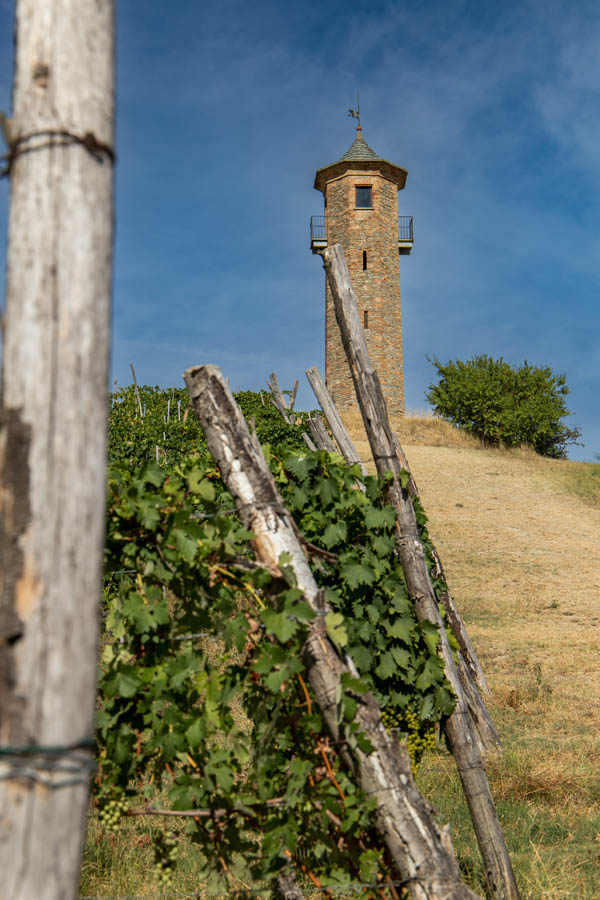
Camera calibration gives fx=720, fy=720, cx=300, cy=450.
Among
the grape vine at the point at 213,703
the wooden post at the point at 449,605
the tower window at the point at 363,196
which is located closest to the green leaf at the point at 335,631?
the grape vine at the point at 213,703

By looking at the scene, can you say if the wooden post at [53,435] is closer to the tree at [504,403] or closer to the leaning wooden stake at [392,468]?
the leaning wooden stake at [392,468]

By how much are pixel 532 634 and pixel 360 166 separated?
2805 centimetres

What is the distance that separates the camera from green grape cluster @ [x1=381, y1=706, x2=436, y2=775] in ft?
15.3

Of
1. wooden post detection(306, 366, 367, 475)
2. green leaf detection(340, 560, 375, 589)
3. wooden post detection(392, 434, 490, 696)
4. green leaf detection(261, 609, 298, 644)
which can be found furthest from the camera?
wooden post detection(306, 366, 367, 475)

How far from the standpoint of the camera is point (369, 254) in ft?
111

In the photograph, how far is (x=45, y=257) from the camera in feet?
5.21

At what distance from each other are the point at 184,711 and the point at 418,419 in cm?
3191

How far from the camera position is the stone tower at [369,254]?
1299 inches

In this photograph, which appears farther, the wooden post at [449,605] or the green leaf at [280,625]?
the wooden post at [449,605]

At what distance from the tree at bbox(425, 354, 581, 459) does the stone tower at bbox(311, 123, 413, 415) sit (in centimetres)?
423

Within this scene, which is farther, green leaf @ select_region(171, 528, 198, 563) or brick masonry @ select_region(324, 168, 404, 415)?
brick masonry @ select_region(324, 168, 404, 415)

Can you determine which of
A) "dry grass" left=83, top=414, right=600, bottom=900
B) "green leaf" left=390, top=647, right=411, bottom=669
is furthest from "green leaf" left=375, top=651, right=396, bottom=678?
"dry grass" left=83, top=414, right=600, bottom=900

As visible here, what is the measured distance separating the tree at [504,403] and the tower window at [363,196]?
903cm

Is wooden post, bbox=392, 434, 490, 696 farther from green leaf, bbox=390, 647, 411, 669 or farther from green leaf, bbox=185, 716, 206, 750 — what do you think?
green leaf, bbox=185, 716, 206, 750
